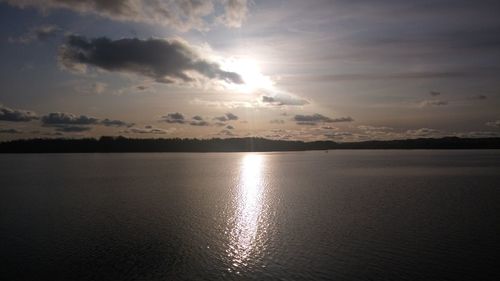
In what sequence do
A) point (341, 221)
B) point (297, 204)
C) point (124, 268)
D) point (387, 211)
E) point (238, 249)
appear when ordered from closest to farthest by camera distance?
1. point (124, 268)
2. point (238, 249)
3. point (341, 221)
4. point (387, 211)
5. point (297, 204)

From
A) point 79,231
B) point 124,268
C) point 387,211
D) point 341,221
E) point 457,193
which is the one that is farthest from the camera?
point 457,193

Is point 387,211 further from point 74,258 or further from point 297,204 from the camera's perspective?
point 74,258

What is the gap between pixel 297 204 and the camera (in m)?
34.2

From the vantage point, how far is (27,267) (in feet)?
54.7

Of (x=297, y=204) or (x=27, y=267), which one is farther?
(x=297, y=204)

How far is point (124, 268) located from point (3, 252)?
6832 mm

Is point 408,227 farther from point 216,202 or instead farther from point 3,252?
point 3,252

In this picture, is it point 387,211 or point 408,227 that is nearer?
point 408,227

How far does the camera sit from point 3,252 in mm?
18938

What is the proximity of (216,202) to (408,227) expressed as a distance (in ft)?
57.4

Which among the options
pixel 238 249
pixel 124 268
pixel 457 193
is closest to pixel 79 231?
pixel 124 268

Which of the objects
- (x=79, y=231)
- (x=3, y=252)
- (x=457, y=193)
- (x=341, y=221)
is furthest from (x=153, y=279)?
(x=457, y=193)

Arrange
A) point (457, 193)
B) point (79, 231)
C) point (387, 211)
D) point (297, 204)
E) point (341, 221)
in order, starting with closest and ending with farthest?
point (79, 231) → point (341, 221) → point (387, 211) → point (297, 204) → point (457, 193)

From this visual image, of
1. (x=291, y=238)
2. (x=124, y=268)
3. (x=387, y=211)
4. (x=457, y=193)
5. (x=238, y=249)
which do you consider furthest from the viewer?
(x=457, y=193)
